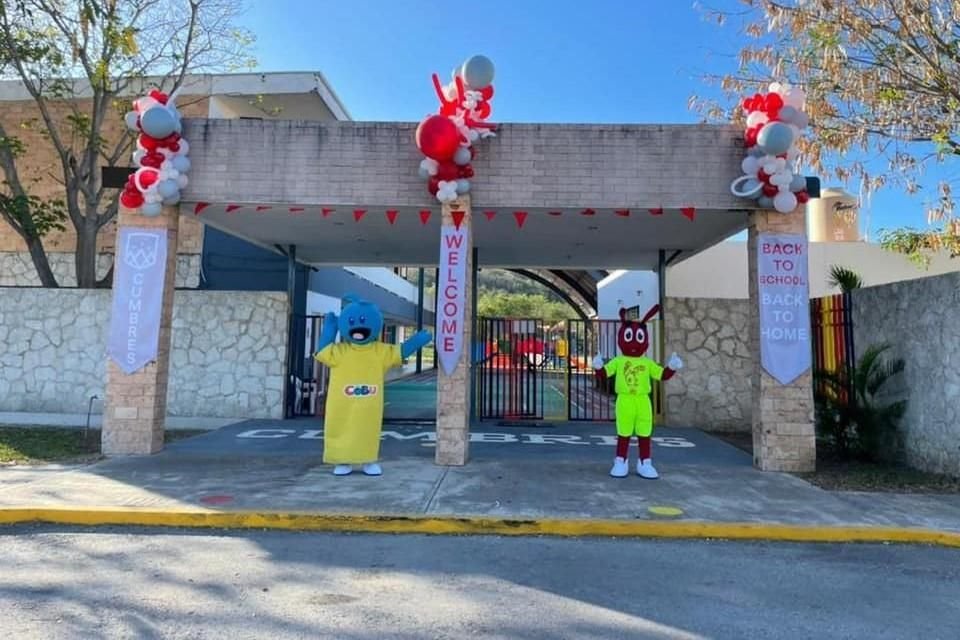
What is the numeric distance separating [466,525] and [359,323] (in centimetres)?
279

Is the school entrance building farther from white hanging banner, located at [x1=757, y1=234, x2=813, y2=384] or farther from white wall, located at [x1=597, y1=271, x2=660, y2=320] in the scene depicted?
white wall, located at [x1=597, y1=271, x2=660, y2=320]

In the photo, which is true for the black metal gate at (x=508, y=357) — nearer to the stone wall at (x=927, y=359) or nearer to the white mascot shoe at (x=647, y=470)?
the white mascot shoe at (x=647, y=470)

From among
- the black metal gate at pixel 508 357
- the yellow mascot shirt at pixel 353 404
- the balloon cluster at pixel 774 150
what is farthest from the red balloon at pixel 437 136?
the black metal gate at pixel 508 357

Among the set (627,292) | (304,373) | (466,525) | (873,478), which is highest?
(627,292)

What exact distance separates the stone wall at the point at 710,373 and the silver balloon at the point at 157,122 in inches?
357

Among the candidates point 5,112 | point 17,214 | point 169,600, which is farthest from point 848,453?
point 5,112

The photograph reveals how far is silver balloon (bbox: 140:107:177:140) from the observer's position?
26.0ft

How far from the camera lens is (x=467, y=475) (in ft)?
24.3

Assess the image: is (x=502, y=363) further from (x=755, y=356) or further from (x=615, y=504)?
(x=615, y=504)

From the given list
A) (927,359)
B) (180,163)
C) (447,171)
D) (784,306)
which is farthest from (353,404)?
(927,359)

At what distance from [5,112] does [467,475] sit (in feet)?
49.2

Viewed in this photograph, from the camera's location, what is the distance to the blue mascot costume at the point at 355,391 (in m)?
7.20

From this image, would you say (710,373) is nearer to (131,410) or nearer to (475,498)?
(475,498)

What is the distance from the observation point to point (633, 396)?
7.50m
